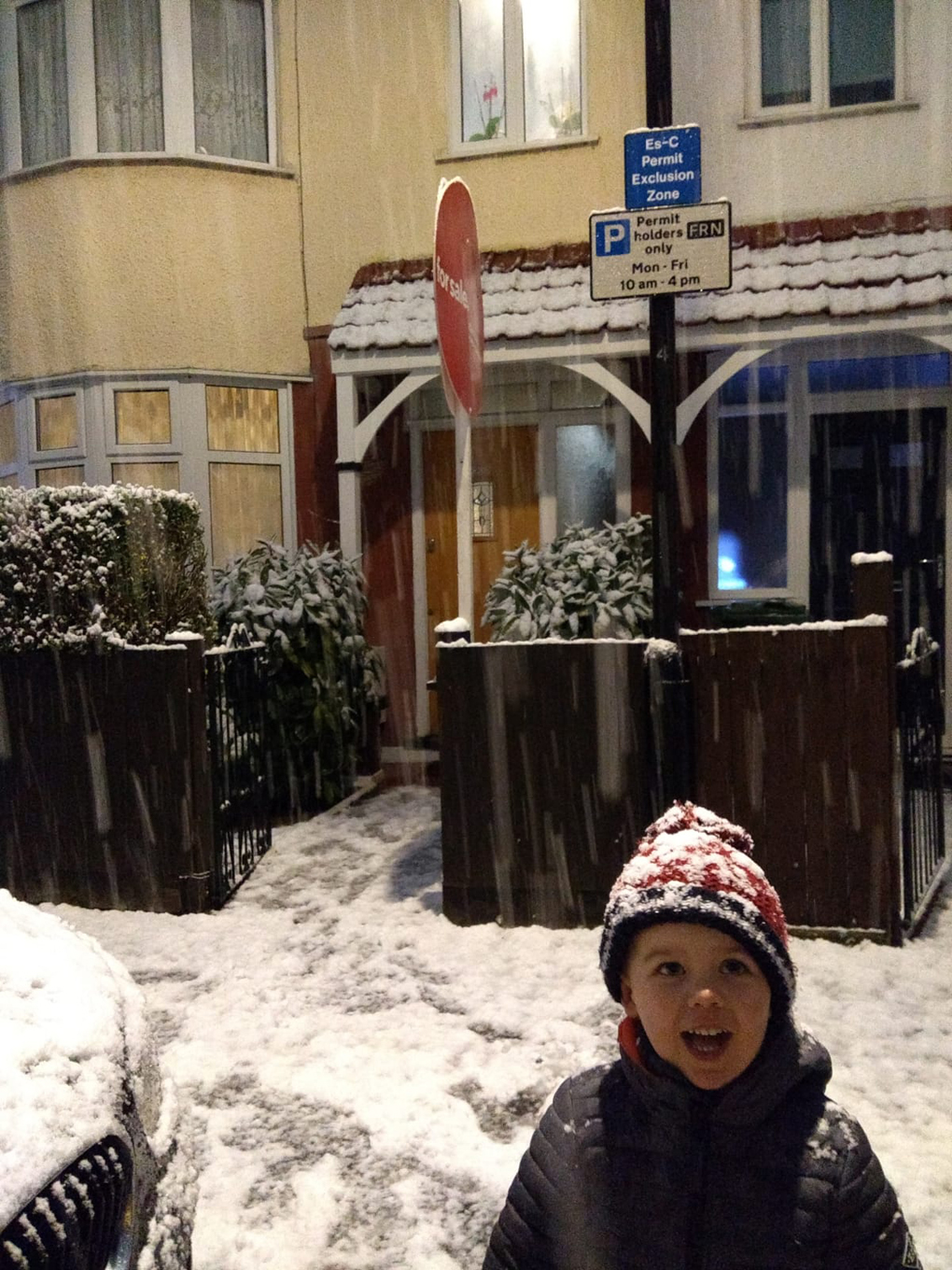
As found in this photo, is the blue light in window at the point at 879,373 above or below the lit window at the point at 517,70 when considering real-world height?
below

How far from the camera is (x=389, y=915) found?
569cm

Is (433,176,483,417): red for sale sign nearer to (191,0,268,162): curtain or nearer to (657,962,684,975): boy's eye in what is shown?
(657,962,684,975): boy's eye

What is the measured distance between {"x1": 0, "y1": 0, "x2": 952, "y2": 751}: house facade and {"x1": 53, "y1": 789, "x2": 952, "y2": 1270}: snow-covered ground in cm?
412

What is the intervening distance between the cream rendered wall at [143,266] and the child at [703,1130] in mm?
8353

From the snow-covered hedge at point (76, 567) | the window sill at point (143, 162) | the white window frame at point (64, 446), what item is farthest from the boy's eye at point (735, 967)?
the window sill at point (143, 162)

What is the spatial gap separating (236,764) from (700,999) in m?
5.02

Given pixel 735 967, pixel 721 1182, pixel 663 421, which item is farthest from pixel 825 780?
pixel 721 1182

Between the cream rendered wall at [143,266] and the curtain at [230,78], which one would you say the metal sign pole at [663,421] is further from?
the curtain at [230,78]

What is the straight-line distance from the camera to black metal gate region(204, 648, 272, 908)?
5.94m

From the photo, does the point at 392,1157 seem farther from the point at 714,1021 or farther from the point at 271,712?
the point at 271,712

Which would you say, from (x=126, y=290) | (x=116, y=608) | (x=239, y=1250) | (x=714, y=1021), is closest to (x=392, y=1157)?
(x=239, y=1250)

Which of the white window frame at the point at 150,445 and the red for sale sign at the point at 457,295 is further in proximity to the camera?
the white window frame at the point at 150,445

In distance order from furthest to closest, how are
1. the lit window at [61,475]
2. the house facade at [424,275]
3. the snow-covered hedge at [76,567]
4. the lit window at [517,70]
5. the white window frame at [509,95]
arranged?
the lit window at [61,475], the lit window at [517,70], the white window frame at [509,95], the house facade at [424,275], the snow-covered hedge at [76,567]

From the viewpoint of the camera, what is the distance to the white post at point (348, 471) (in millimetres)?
8844
